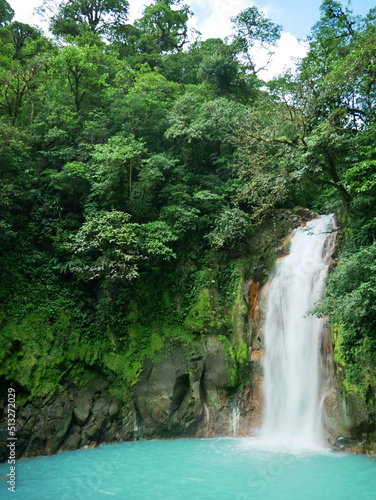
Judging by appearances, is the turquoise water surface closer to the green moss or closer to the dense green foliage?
the dense green foliage

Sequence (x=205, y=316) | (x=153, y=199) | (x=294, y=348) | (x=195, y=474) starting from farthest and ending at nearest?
1. (x=153, y=199)
2. (x=205, y=316)
3. (x=294, y=348)
4. (x=195, y=474)

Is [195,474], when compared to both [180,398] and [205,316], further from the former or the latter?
[205,316]

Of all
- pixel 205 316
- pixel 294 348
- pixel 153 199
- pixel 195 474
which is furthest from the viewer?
pixel 153 199

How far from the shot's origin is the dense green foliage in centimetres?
876

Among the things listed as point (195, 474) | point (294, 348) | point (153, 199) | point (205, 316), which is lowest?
point (195, 474)

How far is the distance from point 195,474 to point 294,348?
166 inches

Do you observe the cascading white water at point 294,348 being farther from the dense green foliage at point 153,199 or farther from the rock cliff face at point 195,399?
the dense green foliage at point 153,199

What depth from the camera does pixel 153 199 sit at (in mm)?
12203

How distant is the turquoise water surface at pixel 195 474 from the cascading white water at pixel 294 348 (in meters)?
0.91

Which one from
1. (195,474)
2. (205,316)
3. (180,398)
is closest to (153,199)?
(205,316)

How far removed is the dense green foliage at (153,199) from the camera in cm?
876

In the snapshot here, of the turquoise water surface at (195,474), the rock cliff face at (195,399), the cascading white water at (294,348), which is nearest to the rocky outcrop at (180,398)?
the rock cliff face at (195,399)

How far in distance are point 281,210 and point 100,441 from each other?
9278mm

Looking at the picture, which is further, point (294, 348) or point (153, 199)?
point (153, 199)
